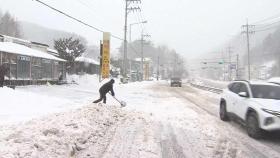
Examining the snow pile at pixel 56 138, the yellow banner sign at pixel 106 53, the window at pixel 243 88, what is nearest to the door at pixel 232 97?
the window at pixel 243 88

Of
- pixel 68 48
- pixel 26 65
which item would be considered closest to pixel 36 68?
pixel 26 65

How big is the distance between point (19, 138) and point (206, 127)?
607 cm

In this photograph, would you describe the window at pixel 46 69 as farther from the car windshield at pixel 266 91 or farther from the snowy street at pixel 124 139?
the car windshield at pixel 266 91

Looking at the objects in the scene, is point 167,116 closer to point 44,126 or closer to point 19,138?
point 44,126

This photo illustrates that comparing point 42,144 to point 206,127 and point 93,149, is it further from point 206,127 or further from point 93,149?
point 206,127

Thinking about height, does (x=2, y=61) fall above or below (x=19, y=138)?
above

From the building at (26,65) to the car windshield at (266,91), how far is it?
22.7 m

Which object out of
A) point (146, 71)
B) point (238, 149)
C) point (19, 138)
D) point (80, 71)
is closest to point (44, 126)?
point (19, 138)

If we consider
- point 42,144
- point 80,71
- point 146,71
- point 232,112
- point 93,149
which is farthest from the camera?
point 146,71

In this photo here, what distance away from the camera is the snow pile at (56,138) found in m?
7.54

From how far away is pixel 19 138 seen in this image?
27.2 feet

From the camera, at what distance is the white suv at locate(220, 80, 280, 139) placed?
10031mm

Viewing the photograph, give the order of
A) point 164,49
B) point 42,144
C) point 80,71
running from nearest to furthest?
point 42,144 < point 80,71 < point 164,49

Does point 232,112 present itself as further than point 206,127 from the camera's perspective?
Yes
